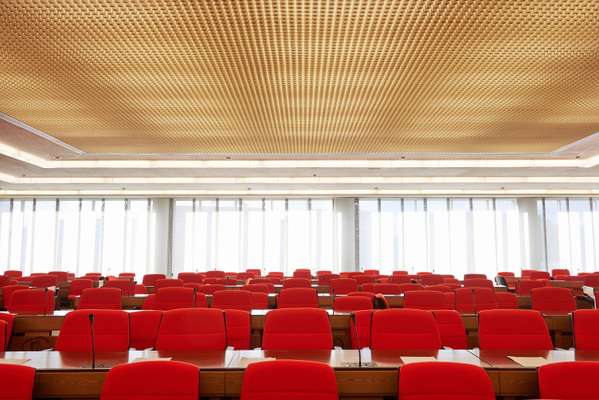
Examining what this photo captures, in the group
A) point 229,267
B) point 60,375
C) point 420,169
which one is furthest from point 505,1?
point 229,267

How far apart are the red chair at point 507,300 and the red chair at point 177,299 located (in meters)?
4.16

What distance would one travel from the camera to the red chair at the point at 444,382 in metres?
2.30

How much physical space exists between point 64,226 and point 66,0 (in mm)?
15313

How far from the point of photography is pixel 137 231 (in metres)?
16.9

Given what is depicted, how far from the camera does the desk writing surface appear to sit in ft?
10.4

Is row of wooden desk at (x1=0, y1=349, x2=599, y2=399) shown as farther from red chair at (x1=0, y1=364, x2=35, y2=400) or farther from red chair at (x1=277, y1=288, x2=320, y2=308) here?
red chair at (x1=277, y1=288, x2=320, y2=308)

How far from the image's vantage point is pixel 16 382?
2402 millimetres

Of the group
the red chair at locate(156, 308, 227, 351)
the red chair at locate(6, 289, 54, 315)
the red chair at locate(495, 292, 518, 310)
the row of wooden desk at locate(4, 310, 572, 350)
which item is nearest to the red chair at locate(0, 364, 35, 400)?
the red chair at locate(156, 308, 227, 351)

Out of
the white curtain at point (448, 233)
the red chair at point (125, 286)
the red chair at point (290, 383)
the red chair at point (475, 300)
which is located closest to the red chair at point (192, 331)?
the red chair at point (290, 383)

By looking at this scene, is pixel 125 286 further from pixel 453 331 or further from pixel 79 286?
pixel 453 331

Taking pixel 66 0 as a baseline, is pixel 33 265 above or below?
below

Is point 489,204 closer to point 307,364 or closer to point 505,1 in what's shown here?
point 505,1

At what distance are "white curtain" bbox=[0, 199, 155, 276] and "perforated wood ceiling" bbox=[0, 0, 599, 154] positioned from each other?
30.6ft

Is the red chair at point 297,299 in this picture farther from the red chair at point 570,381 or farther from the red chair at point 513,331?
the red chair at point 570,381
